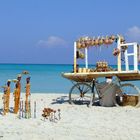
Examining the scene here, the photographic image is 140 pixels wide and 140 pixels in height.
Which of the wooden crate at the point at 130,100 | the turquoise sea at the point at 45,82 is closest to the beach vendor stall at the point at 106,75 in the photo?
the wooden crate at the point at 130,100

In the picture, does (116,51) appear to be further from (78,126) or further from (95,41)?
(78,126)

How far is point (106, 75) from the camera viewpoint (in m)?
16.5

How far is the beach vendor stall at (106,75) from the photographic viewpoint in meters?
16.3

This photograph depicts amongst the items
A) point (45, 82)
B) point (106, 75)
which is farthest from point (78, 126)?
point (45, 82)

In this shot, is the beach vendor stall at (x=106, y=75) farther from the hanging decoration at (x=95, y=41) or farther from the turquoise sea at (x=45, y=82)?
the turquoise sea at (x=45, y=82)

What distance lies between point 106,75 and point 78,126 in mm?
4345

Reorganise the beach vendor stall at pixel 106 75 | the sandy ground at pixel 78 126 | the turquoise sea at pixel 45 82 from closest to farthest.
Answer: the sandy ground at pixel 78 126
the beach vendor stall at pixel 106 75
the turquoise sea at pixel 45 82

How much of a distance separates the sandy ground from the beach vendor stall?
1.16 meters

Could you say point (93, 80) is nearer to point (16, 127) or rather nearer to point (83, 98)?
point (83, 98)

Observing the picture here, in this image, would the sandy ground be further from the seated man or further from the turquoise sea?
the turquoise sea

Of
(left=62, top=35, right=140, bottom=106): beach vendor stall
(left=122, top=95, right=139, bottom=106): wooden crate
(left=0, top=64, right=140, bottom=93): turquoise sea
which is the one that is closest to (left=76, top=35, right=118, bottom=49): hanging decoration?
(left=62, top=35, right=140, bottom=106): beach vendor stall

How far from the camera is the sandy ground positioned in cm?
1104

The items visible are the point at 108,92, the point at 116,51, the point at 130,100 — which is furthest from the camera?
the point at 130,100

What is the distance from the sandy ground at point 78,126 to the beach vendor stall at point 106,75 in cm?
Result: 116
